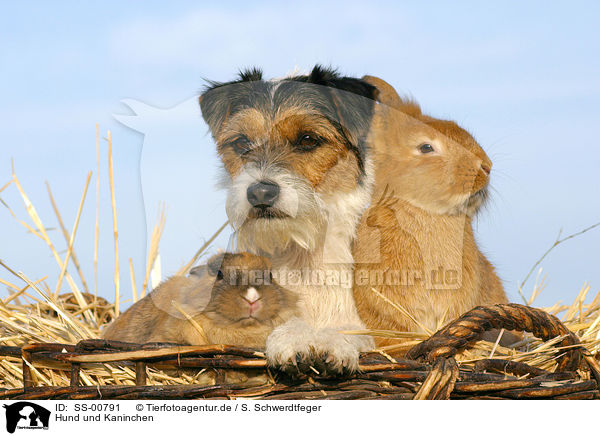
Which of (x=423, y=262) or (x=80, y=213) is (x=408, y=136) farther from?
(x=80, y=213)

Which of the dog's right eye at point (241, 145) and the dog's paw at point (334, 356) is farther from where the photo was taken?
the dog's right eye at point (241, 145)

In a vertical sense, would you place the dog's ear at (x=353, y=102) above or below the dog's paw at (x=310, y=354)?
above

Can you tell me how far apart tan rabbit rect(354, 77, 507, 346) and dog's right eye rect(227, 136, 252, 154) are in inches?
29.1

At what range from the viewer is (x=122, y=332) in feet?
11.8

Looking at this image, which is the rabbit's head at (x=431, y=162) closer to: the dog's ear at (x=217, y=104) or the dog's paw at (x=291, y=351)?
the dog's ear at (x=217, y=104)

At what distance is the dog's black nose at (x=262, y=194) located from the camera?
299 cm

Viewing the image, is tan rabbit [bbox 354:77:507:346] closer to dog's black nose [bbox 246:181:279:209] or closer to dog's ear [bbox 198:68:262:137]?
dog's black nose [bbox 246:181:279:209]

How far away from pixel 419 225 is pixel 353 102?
77 centimetres
